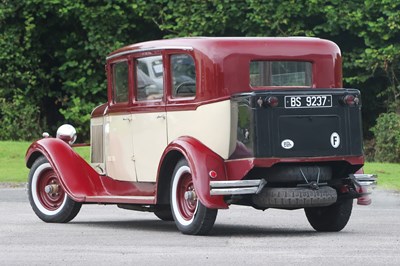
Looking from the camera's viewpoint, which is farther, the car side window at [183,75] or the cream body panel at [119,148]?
the cream body panel at [119,148]

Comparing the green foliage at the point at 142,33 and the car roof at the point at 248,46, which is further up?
the car roof at the point at 248,46

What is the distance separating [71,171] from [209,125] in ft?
7.44

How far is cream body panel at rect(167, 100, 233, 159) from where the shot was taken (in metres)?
12.4

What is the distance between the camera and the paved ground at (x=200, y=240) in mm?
10133

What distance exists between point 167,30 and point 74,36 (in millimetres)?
1990

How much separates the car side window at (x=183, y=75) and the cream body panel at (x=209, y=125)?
Result: 0.24 metres

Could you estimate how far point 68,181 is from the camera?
46.1ft

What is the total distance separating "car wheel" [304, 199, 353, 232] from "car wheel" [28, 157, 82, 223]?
2625mm

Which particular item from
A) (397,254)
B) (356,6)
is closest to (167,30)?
(356,6)

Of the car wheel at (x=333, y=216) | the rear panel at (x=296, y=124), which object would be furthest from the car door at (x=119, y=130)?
the car wheel at (x=333, y=216)

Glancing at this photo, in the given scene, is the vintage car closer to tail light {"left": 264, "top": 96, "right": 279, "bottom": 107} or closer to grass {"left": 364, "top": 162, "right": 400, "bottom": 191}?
tail light {"left": 264, "top": 96, "right": 279, "bottom": 107}

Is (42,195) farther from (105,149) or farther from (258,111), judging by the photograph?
(258,111)

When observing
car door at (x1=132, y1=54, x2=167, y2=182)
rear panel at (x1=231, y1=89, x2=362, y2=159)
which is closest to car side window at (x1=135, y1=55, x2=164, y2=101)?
car door at (x1=132, y1=54, x2=167, y2=182)

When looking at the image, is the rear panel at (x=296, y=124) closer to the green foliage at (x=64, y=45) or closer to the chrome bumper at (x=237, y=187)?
the chrome bumper at (x=237, y=187)
